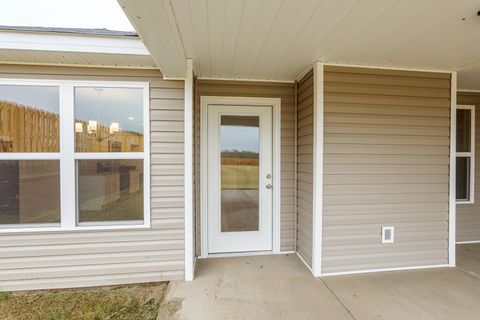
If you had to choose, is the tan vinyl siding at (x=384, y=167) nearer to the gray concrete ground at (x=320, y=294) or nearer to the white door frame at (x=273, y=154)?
the gray concrete ground at (x=320, y=294)

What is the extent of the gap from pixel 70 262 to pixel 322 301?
252cm

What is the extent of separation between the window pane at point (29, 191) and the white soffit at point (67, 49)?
1012 millimetres

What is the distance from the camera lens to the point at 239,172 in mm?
3328

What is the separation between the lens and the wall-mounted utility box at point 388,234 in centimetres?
281

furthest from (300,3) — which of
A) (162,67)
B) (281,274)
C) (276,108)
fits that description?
(281,274)

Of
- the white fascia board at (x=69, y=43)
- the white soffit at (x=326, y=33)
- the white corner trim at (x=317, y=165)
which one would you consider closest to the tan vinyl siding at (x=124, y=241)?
the white fascia board at (x=69, y=43)

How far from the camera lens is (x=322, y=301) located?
88.8 inches

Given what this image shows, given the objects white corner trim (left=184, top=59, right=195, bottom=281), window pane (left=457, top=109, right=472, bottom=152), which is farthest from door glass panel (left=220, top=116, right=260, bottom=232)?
window pane (left=457, top=109, right=472, bottom=152)

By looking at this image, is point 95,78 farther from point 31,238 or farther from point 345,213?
point 345,213

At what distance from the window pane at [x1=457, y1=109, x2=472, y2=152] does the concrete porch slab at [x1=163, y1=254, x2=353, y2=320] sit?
122 inches

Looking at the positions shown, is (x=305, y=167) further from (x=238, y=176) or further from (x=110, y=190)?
(x=110, y=190)

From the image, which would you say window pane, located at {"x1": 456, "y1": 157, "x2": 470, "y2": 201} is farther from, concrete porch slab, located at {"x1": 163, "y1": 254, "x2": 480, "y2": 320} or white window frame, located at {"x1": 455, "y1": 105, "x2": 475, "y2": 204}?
concrete porch slab, located at {"x1": 163, "y1": 254, "x2": 480, "y2": 320}

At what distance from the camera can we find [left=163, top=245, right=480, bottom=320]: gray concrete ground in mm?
2096

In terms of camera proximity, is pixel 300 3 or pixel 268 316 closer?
pixel 300 3
